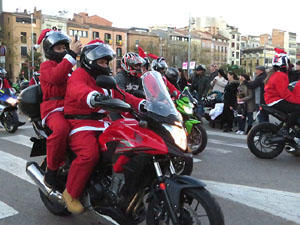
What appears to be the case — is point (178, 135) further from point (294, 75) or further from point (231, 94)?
point (294, 75)

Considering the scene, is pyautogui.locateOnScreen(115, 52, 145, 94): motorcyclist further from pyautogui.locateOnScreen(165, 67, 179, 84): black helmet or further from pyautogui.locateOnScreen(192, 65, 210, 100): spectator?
pyautogui.locateOnScreen(192, 65, 210, 100): spectator

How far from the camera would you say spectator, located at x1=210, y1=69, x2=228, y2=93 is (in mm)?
11109

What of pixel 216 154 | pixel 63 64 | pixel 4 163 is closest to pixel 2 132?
pixel 4 163

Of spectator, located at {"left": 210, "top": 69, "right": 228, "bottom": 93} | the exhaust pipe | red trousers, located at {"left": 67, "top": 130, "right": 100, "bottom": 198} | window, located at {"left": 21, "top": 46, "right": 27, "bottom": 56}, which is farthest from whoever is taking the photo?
window, located at {"left": 21, "top": 46, "right": 27, "bottom": 56}

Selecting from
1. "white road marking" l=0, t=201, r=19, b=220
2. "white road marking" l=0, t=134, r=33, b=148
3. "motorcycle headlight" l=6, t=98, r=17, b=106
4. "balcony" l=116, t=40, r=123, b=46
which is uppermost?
"balcony" l=116, t=40, r=123, b=46

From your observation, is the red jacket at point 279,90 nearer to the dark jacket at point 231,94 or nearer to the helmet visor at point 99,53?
the dark jacket at point 231,94

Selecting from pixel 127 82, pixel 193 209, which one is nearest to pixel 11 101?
pixel 127 82

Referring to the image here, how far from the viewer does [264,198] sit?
13.9ft

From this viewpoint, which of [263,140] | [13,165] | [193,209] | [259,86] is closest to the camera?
[193,209]

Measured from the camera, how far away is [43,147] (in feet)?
12.3

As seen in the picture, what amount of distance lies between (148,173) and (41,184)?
1.34 meters

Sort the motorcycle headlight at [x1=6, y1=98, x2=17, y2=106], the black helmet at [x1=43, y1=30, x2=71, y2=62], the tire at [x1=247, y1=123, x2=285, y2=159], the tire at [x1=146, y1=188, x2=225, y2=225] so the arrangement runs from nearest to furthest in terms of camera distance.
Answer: the tire at [x1=146, y1=188, x2=225, y2=225] → the black helmet at [x1=43, y1=30, x2=71, y2=62] → the tire at [x1=247, y1=123, x2=285, y2=159] → the motorcycle headlight at [x1=6, y1=98, x2=17, y2=106]

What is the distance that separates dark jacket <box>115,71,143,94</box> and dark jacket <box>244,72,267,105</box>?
14.6 feet

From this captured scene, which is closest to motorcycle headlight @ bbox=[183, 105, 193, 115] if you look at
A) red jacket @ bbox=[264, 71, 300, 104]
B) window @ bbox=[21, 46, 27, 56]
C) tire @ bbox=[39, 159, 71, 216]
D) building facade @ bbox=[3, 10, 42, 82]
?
red jacket @ bbox=[264, 71, 300, 104]
